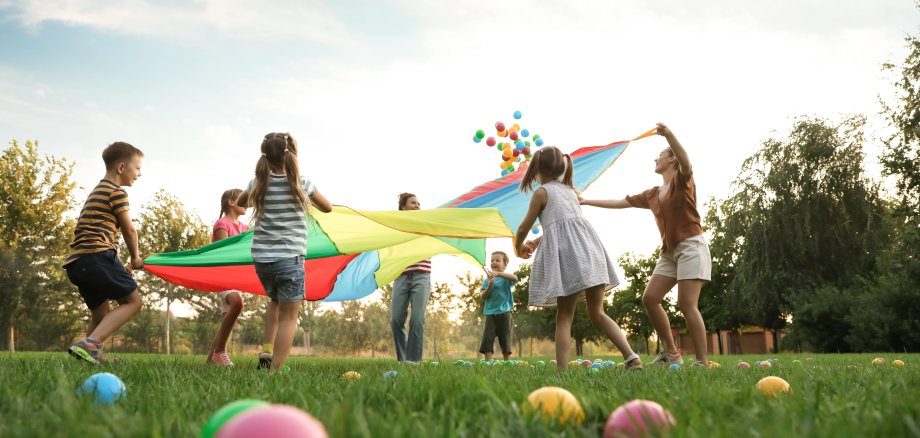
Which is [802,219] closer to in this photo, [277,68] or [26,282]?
[277,68]

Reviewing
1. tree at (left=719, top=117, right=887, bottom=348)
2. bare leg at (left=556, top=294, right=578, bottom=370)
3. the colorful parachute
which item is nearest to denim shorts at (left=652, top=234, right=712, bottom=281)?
bare leg at (left=556, top=294, right=578, bottom=370)

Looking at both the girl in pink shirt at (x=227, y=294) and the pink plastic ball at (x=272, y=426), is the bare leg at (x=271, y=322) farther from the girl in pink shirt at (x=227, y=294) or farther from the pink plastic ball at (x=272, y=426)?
the pink plastic ball at (x=272, y=426)

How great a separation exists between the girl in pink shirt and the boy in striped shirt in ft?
3.38

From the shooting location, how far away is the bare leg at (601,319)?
4188 millimetres

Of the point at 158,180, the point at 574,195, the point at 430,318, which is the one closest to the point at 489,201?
the point at 574,195

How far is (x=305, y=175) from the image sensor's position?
417 cm

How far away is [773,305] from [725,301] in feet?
8.24

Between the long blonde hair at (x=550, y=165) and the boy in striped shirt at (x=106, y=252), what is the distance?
2.70m

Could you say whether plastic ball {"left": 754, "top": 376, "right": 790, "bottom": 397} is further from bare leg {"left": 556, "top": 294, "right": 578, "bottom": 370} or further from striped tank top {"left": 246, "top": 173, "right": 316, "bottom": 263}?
striped tank top {"left": 246, "top": 173, "right": 316, "bottom": 263}

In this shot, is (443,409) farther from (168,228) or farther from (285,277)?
(168,228)

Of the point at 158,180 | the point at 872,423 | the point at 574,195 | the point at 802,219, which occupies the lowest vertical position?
the point at 872,423

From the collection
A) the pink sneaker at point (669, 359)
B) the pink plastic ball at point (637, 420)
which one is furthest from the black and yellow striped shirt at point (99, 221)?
the pink sneaker at point (669, 359)

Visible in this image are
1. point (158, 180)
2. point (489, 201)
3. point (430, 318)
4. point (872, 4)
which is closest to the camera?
point (489, 201)

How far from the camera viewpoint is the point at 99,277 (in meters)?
4.25
